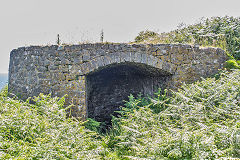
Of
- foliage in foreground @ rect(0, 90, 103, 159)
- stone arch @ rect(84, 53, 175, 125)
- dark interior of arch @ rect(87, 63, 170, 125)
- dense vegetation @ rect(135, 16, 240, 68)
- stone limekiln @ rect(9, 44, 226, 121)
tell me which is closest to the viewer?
foliage in foreground @ rect(0, 90, 103, 159)

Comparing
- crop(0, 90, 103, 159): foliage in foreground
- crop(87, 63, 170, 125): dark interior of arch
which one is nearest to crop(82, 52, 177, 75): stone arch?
crop(87, 63, 170, 125): dark interior of arch

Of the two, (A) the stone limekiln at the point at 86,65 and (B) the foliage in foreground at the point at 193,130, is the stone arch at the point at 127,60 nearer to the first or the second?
(A) the stone limekiln at the point at 86,65

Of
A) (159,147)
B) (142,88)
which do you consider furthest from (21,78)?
(159,147)

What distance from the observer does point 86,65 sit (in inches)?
221

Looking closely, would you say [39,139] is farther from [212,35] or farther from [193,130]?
[212,35]

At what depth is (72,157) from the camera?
10.6ft

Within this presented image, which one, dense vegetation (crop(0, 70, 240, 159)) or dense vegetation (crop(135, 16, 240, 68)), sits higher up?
dense vegetation (crop(135, 16, 240, 68))

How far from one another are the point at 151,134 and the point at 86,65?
2.66m

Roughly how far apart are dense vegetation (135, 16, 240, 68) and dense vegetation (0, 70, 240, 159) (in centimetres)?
229

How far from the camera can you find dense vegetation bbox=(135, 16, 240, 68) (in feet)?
23.9

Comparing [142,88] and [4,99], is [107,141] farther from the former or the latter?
[142,88]

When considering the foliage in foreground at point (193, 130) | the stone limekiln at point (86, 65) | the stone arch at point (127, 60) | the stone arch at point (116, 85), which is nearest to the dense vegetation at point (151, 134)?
the foliage in foreground at point (193, 130)

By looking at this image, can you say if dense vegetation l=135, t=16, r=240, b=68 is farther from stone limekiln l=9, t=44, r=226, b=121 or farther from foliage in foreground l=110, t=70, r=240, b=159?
foliage in foreground l=110, t=70, r=240, b=159

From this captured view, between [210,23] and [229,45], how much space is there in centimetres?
178
